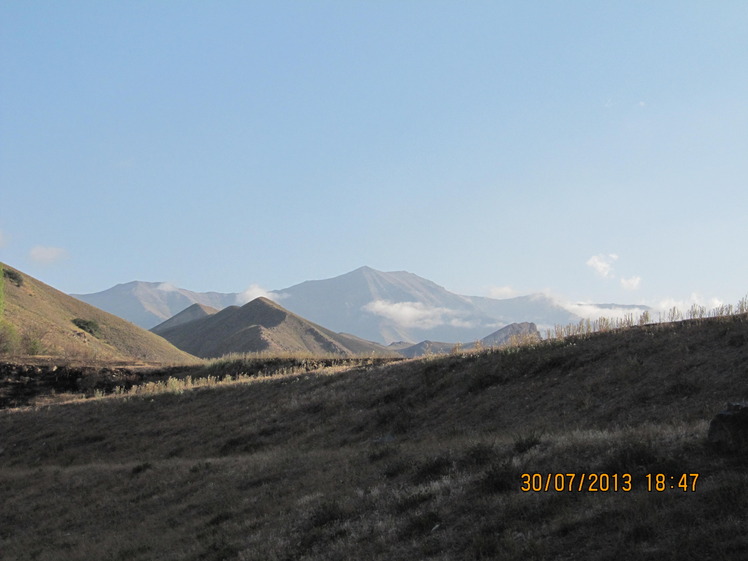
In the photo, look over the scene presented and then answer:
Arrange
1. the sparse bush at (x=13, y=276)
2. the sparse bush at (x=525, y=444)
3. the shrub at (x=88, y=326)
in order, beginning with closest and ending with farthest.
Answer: the sparse bush at (x=525, y=444) → the shrub at (x=88, y=326) → the sparse bush at (x=13, y=276)

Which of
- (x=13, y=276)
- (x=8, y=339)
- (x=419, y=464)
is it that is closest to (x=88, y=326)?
(x=13, y=276)

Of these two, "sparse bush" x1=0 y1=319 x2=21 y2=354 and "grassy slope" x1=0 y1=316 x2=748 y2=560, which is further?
"sparse bush" x1=0 y1=319 x2=21 y2=354

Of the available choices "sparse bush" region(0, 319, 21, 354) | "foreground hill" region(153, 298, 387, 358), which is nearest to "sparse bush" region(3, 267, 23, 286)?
"foreground hill" region(153, 298, 387, 358)

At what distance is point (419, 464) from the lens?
11938mm

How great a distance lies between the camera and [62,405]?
34.2 m

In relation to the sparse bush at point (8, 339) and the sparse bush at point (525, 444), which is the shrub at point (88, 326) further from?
the sparse bush at point (525, 444)

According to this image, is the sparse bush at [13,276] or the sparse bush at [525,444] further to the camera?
the sparse bush at [13,276]

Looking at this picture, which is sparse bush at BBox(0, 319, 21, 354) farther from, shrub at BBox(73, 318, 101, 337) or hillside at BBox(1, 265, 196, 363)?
shrub at BBox(73, 318, 101, 337)

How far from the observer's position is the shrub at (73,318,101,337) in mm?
99188

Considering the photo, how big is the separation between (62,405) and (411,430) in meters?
25.6

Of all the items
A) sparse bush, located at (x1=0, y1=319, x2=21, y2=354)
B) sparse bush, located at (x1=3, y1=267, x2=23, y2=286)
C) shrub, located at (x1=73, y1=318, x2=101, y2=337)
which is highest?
sparse bush, located at (x1=3, y1=267, x2=23, y2=286)

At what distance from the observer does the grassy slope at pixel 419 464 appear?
293 inches

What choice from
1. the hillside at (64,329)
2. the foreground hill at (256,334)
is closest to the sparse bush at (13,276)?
the hillside at (64,329)

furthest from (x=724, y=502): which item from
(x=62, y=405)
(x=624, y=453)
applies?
(x=62, y=405)
